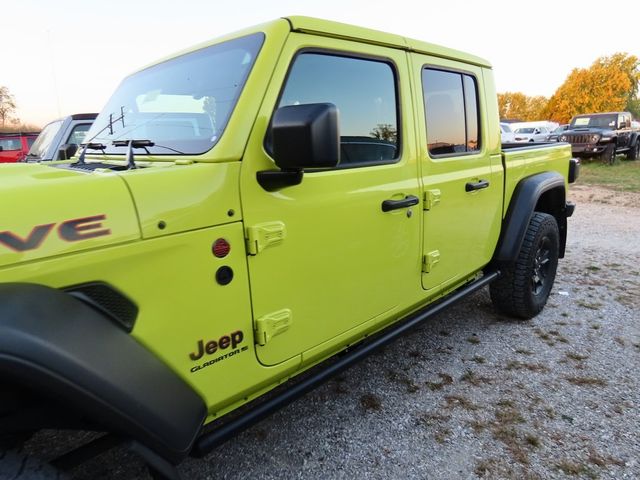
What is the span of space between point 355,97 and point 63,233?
4.76ft

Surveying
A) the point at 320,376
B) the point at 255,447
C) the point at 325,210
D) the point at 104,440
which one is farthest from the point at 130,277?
the point at 255,447

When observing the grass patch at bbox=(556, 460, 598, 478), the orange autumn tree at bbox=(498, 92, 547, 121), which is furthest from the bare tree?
the orange autumn tree at bbox=(498, 92, 547, 121)

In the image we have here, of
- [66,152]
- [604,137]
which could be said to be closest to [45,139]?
[66,152]

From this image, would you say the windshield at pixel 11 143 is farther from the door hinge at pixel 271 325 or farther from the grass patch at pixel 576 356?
the grass patch at pixel 576 356

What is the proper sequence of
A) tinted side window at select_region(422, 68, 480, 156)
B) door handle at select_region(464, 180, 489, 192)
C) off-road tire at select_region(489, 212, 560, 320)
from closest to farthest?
tinted side window at select_region(422, 68, 480, 156) < door handle at select_region(464, 180, 489, 192) < off-road tire at select_region(489, 212, 560, 320)

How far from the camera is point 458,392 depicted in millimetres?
2828

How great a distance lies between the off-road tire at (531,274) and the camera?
11.5 feet

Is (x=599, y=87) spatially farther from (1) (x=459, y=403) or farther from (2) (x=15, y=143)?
(1) (x=459, y=403)

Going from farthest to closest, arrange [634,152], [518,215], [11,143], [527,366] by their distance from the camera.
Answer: [634,152]
[11,143]
[518,215]
[527,366]

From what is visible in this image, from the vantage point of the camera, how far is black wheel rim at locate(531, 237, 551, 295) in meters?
3.76

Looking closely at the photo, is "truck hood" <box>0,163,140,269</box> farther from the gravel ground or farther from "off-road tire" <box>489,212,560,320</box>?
"off-road tire" <box>489,212,560,320</box>

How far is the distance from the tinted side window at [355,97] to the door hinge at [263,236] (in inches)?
Result: 19.5

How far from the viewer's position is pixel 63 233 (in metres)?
1.26

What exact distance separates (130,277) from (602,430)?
2.53 m
